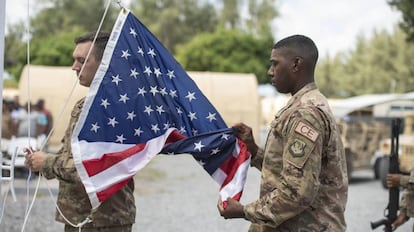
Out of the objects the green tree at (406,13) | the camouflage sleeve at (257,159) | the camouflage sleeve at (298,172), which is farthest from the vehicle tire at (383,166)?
the camouflage sleeve at (298,172)

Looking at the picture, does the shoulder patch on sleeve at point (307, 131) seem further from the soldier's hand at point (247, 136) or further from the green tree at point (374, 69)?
the green tree at point (374, 69)

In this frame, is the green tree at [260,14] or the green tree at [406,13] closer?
the green tree at [406,13]

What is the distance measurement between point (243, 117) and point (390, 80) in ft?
98.0

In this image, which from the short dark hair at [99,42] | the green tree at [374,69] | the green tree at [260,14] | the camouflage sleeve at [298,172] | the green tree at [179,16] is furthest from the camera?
the green tree at [179,16]

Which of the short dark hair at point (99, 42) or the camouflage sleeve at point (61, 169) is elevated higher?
the short dark hair at point (99, 42)

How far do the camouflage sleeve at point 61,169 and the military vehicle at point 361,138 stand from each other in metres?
13.1

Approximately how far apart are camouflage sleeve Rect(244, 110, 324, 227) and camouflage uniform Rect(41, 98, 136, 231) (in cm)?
108

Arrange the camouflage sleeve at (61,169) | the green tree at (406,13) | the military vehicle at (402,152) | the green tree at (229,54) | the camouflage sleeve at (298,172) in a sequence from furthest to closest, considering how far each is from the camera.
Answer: the green tree at (229,54)
the green tree at (406,13)
the military vehicle at (402,152)
the camouflage sleeve at (61,169)
the camouflage sleeve at (298,172)

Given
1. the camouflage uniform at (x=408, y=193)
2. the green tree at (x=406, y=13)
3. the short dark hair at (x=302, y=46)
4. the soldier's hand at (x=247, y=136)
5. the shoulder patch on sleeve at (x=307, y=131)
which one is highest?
the short dark hair at (x=302, y=46)

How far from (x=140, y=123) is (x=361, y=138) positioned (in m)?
14.1

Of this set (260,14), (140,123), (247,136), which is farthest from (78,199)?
(260,14)

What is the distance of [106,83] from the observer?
336 cm

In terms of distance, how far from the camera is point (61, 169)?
3451 mm

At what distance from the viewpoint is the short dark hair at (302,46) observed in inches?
118
